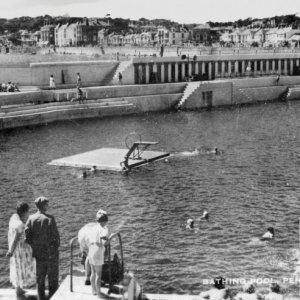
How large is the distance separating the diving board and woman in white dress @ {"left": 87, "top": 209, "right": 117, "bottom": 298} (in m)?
18.1

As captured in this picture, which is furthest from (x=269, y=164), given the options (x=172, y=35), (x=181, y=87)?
(x=172, y=35)

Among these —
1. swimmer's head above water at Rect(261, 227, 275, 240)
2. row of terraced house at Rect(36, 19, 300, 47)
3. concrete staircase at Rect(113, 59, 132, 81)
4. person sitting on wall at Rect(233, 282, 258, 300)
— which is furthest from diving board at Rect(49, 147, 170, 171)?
row of terraced house at Rect(36, 19, 300, 47)

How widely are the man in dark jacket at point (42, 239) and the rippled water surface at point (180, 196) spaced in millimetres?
4883

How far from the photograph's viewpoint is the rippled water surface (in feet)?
55.0

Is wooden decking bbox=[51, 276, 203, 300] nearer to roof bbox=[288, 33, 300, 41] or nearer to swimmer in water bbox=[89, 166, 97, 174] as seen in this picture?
swimmer in water bbox=[89, 166, 97, 174]

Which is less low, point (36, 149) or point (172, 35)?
point (172, 35)

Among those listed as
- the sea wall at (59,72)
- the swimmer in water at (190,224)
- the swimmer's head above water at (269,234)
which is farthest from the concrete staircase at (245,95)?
the swimmer's head above water at (269,234)

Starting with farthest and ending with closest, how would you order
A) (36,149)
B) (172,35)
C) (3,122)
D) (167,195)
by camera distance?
1. (172,35)
2. (3,122)
3. (36,149)
4. (167,195)

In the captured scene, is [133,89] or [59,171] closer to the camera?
[59,171]

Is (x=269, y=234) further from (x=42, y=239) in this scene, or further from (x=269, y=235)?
(x=42, y=239)

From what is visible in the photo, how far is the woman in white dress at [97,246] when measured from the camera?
10.4 meters

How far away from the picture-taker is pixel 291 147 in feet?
119

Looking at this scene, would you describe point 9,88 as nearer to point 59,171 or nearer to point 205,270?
point 59,171

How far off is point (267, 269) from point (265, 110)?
43242 millimetres
